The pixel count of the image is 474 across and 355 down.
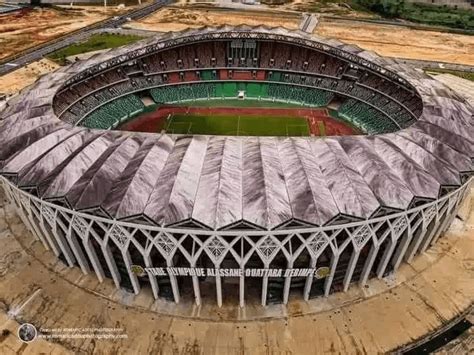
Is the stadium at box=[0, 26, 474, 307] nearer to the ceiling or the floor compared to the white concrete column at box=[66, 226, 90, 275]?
nearer to the ceiling

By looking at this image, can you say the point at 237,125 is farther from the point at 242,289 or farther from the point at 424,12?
the point at 424,12

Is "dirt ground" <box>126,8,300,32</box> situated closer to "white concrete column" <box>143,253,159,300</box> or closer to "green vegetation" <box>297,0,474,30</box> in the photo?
"green vegetation" <box>297,0,474,30</box>

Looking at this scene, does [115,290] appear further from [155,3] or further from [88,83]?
[155,3]

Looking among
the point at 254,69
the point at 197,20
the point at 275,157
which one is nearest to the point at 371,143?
the point at 275,157

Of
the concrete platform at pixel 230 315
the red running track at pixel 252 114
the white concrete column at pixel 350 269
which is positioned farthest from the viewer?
the red running track at pixel 252 114

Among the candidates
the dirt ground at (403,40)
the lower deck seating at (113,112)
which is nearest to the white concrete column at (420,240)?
the lower deck seating at (113,112)

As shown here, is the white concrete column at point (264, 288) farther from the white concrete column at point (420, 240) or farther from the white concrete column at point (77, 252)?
the white concrete column at point (77, 252)

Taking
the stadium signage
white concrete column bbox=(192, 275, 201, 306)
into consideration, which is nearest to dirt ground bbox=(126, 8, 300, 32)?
the stadium signage

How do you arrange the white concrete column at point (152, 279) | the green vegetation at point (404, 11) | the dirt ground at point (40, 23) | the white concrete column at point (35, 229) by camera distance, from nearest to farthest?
the white concrete column at point (152, 279), the white concrete column at point (35, 229), the dirt ground at point (40, 23), the green vegetation at point (404, 11)
